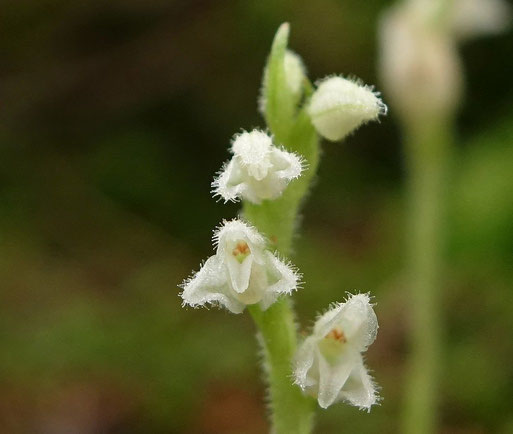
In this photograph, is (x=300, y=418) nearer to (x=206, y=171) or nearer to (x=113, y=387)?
(x=113, y=387)

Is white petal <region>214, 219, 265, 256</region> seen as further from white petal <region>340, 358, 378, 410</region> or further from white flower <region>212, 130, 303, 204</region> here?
white petal <region>340, 358, 378, 410</region>

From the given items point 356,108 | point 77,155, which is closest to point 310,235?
point 77,155

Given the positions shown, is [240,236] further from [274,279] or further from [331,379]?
[331,379]

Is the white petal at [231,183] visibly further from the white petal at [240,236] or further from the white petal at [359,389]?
the white petal at [359,389]

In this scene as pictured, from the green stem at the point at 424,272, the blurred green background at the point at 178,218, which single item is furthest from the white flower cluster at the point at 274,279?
the blurred green background at the point at 178,218

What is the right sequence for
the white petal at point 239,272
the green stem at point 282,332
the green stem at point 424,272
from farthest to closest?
the green stem at point 424,272 → the green stem at point 282,332 → the white petal at point 239,272

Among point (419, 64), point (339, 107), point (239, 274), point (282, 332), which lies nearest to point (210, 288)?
point (239, 274)
